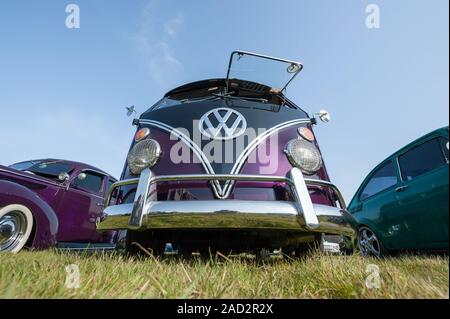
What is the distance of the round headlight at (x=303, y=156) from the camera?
80.9 inches

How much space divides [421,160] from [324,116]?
43.6 inches

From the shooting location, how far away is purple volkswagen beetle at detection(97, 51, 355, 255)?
1.72m

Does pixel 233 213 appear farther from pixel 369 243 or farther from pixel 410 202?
pixel 369 243

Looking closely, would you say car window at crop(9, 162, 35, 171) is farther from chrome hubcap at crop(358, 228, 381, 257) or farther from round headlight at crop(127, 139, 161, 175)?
chrome hubcap at crop(358, 228, 381, 257)

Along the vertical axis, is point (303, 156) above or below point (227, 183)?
above

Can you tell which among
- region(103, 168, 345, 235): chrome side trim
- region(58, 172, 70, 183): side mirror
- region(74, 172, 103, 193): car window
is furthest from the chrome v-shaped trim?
region(74, 172, 103, 193): car window

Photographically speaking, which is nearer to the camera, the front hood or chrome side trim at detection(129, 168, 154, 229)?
chrome side trim at detection(129, 168, 154, 229)

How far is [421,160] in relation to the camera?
64.7 inches

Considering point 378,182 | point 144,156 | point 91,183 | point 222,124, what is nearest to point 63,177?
point 91,183

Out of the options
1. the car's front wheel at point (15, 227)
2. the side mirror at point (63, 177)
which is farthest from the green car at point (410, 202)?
the side mirror at point (63, 177)

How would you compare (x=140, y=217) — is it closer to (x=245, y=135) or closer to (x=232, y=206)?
(x=232, y=206)

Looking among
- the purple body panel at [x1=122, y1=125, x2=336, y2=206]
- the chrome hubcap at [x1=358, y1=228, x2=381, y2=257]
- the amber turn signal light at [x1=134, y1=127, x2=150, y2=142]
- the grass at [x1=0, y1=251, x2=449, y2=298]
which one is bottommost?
the chrome hubcap at [x1=358, y1=228, x2=381, y2=257]

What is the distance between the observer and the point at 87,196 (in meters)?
4.82
